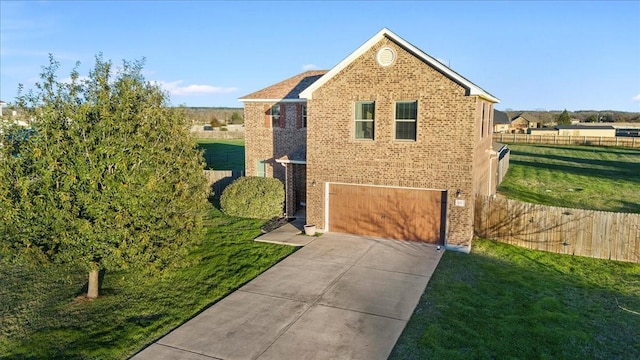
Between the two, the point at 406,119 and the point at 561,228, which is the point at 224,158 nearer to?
the point at 406,119

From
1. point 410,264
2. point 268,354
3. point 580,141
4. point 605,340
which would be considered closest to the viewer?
point 268,354

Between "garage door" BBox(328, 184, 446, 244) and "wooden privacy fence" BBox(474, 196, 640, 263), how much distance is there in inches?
76.3

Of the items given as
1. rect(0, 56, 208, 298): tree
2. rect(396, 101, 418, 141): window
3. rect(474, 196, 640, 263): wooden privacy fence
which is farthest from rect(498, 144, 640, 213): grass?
rect(0, 56, 208, 298): tree

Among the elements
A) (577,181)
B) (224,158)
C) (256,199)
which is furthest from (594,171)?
(224,158)

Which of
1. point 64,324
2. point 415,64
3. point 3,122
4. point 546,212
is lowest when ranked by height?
point 64,324

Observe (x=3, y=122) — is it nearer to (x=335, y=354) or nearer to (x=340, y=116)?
(x=335, y=354)

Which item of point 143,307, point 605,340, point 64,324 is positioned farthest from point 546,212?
point 64,324

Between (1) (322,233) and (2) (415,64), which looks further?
(1) (322,233)

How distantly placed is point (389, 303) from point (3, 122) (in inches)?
396

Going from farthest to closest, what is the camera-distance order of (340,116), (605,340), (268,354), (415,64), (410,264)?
1. (340,116)
2. (415,64)
3. (410,264)
4. (605,340)
5. (268,354)

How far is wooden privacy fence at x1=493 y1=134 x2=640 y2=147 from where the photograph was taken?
178 ft

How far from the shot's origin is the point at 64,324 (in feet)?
33.5

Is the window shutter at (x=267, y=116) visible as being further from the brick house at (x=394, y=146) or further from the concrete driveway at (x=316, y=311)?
the concrete driveway at (x=316, y=311)

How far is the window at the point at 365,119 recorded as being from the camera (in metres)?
16.0
